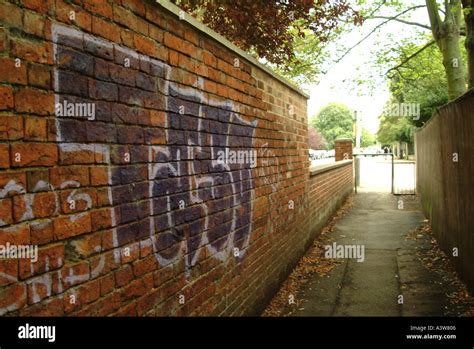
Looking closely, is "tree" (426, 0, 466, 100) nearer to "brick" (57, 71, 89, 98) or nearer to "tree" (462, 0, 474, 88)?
"tree" (462, 0, 474, 88)

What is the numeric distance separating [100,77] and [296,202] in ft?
13.6

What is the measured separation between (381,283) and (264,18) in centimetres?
338

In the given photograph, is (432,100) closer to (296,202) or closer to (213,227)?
(296,202)

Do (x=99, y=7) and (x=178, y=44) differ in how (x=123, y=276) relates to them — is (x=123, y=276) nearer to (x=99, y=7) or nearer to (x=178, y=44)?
(x=99, y=7)

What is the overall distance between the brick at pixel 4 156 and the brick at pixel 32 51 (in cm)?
35

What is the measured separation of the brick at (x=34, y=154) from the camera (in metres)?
1.61

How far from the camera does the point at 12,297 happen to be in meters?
1.57

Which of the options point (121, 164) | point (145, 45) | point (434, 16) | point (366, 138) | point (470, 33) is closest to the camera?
point (121, 164)

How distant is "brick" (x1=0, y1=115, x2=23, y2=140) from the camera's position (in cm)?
156

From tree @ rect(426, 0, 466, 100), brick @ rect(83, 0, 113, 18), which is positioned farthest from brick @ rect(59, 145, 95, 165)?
tree @ rect(426, 0, 466, 100)

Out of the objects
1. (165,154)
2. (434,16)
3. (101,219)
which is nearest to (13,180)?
(101,219)

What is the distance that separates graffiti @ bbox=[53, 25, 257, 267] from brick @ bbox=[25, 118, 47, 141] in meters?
0.08

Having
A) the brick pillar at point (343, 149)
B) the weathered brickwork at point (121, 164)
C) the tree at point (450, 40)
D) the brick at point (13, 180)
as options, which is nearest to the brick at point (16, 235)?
the weathered brickwork at point (121, 164)
